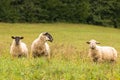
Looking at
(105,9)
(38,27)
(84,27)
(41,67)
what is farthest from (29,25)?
(41,67)

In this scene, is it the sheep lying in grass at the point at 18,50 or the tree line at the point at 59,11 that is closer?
the sheep lying in grass at the point at 18,50

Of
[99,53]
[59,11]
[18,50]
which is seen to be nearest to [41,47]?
[18,50]

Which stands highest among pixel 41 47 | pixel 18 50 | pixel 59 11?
pixel 59 11

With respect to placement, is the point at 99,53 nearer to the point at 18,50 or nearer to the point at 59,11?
the point at 18,50

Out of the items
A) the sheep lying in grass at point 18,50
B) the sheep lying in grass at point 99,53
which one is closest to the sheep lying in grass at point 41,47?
the sheep lying in grass at point 18,50

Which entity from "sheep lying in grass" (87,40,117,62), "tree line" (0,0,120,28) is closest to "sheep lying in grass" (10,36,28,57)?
"sheep lying in grass" (87,40,117,62)

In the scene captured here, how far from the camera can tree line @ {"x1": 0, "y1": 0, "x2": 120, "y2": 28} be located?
57.4 meters

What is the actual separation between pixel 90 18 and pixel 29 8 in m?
9.72

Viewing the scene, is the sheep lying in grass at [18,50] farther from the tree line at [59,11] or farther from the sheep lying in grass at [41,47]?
the tree line at [59,11]

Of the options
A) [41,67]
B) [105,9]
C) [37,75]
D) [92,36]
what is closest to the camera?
[37,75]

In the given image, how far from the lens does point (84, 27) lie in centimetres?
5831

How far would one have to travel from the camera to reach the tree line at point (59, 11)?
57.4 metres

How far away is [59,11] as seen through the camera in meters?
59.0

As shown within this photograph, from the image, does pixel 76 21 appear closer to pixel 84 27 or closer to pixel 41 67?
pixel 84 27
